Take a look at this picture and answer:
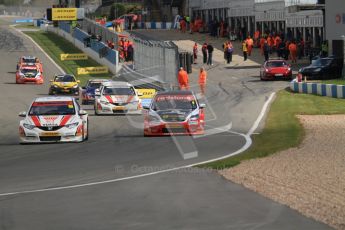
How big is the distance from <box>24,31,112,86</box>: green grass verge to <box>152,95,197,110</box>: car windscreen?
28548 millimetres

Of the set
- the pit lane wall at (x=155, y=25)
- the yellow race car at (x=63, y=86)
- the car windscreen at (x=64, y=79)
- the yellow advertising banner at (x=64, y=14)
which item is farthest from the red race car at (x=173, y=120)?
the pit lane wall at (x=155, y=25)

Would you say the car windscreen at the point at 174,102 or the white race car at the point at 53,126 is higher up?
the car windscreen at the point at 174,102

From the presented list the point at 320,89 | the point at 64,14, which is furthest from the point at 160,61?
the point at 64,14

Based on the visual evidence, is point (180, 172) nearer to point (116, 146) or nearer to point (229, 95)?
point (116, 146)

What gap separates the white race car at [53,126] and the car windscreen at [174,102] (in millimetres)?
2416

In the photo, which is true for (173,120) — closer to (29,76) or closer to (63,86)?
(63,86)

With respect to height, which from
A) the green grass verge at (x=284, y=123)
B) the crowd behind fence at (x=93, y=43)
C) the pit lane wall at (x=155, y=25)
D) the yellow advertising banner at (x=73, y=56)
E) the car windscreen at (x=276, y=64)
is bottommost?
the green grass verge at (x=284, y=123)

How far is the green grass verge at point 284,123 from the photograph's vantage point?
20.8 m

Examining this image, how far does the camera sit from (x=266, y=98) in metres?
38.4

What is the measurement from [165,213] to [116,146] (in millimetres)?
10218

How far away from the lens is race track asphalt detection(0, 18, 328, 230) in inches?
496

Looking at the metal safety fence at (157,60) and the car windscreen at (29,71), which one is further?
the car windscreen at (29,71)

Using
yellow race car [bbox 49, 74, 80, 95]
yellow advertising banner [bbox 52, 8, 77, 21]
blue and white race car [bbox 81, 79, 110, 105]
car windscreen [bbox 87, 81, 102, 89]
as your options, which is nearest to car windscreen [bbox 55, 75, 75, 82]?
yellow race car [bbox 49, 74, 80, 95]

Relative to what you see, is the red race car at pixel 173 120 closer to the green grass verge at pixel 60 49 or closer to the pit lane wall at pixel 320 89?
the pit lane wall at pixel 320 89
